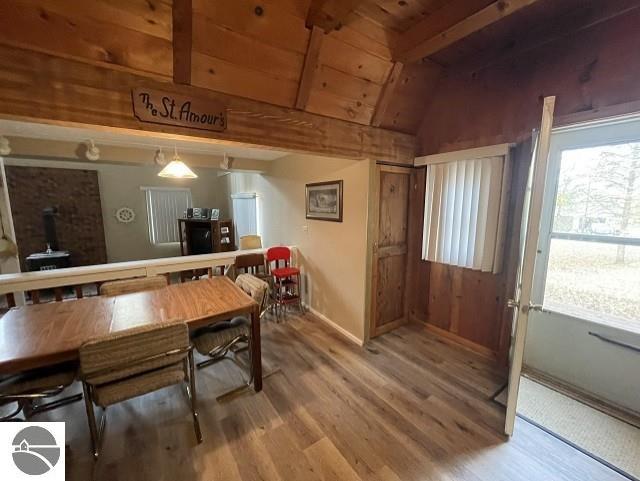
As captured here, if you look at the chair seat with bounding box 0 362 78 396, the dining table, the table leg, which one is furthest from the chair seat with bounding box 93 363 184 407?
the table leg

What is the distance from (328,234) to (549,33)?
8.03 feet

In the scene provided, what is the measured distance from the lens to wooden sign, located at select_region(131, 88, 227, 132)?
1377 millimetres

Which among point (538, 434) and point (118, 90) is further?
point (538, 434)

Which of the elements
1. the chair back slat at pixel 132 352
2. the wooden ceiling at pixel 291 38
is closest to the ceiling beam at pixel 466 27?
the wooden ceiling at pixel 291 38

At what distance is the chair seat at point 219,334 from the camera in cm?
187

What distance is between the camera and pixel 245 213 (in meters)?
5.55

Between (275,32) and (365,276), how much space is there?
2108 mm

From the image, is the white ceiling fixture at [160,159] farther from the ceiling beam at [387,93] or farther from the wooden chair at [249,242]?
the ceiling beam at [387,93]

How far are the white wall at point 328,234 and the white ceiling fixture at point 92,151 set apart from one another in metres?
2.17

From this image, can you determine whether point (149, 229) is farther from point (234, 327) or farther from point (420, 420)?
point (420, 420)

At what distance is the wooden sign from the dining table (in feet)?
3.87

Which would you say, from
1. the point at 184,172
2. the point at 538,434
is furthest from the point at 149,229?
the point at 538,434

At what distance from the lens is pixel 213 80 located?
5.01ft

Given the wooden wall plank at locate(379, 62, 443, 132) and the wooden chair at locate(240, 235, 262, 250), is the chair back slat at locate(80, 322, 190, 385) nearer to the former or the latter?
the wooden wall plank at locate(379, 62, 443, 132)
